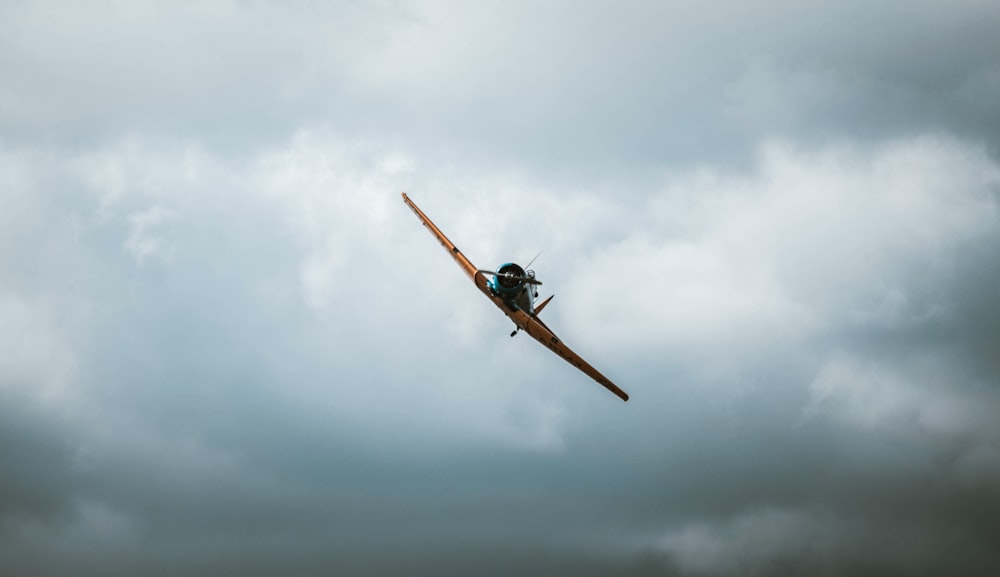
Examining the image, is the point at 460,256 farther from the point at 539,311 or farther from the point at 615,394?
the point at 615,394

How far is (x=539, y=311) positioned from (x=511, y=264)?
27.7ft

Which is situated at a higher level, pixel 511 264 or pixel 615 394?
pixel 511 264

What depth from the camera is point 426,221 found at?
91.5 metres

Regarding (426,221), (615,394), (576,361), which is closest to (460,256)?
(426,221)

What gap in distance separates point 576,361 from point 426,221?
25.2 m

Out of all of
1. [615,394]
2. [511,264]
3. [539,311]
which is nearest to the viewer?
[511,264]

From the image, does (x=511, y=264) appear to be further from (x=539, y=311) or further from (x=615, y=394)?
(x=615, y=394)

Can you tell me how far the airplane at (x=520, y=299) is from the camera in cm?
7738

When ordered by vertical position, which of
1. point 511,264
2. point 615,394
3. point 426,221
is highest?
point 426,221

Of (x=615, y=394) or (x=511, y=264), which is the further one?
(x=615, y=394)

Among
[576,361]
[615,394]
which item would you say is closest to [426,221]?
[576,361]

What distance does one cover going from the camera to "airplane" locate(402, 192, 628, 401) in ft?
254

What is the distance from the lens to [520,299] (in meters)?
79.4

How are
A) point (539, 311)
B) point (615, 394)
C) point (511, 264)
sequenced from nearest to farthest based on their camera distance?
point (511, 264), point (539, 311), point (615, 394)
